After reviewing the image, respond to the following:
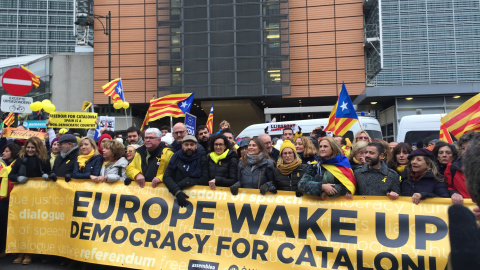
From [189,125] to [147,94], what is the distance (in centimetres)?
2662

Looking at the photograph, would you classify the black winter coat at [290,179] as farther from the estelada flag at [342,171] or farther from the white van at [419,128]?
the white van at [419,128]

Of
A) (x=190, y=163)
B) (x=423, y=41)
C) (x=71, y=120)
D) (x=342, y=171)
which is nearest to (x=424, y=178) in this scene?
(x=342, y=171)

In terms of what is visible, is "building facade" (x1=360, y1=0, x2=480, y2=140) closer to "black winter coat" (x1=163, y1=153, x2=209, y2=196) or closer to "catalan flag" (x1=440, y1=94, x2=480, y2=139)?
"catalan flag" (x1=440, y1=94, x2=480, y2=139)

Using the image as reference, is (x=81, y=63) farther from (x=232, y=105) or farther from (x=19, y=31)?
(x=19, y=31)

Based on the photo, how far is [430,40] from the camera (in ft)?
109

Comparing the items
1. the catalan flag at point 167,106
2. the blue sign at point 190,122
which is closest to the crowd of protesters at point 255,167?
the blue sign at point 190,122

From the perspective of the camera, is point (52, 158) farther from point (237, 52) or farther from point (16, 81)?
point (237, 52)

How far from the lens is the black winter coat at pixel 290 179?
5027 mm

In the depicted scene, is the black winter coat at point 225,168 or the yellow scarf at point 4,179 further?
the yellow scarf at point 4,179

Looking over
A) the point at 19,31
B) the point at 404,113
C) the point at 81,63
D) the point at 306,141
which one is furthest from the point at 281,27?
the point at 19,31

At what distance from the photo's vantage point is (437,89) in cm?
2639

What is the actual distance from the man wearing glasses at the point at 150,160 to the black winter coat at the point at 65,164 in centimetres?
103

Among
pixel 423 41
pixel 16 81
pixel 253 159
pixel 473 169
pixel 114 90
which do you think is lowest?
pixel 253 159

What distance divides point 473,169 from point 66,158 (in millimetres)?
6040
